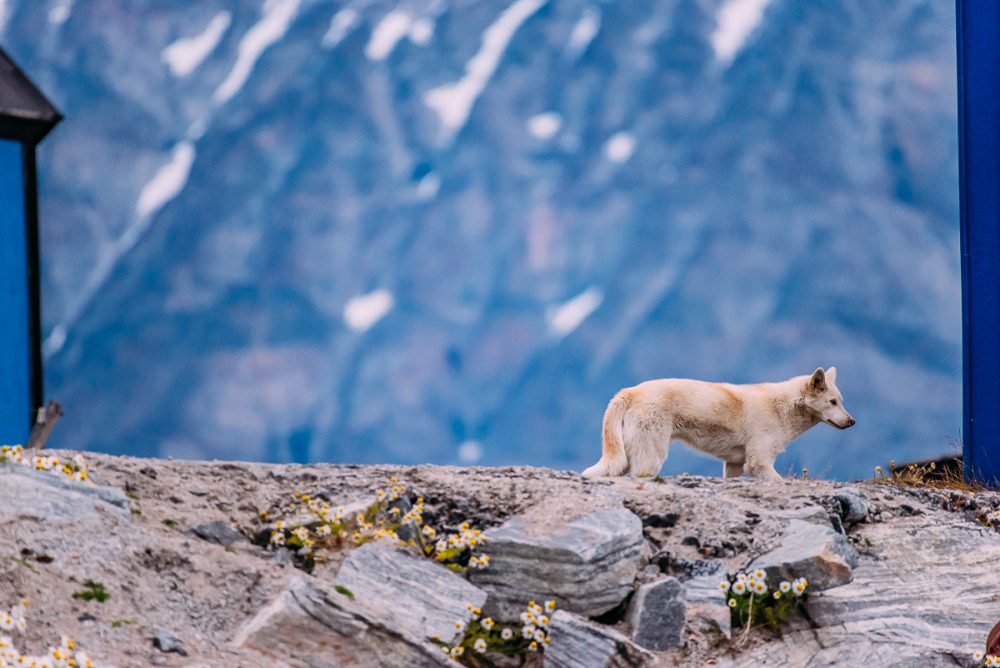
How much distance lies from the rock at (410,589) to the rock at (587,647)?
14.8 inches

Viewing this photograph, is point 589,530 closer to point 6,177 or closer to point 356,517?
point 356,517

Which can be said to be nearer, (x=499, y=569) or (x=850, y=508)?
(x=499, y=569)

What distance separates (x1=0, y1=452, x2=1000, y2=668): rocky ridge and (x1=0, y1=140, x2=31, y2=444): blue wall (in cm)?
391

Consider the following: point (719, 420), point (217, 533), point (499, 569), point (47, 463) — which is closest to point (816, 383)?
point (719, 420)

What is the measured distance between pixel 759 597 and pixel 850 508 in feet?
3.24

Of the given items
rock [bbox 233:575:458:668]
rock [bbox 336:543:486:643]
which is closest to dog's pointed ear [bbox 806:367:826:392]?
rock [bbox 336:543:486:643]

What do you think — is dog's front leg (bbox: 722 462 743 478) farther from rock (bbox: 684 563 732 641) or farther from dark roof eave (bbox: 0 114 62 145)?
dark roof eave (bbox: 0 114 62 145)

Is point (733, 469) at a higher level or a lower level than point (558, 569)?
higher

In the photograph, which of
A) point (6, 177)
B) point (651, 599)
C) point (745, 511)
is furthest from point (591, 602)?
point (6, 177)

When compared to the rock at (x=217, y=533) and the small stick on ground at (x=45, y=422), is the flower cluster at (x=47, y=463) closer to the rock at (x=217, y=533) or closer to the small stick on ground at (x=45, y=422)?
the rock at (x=217, y=533)

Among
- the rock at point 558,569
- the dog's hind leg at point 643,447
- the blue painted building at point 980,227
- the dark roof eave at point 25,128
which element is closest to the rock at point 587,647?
the rock at point 558,569

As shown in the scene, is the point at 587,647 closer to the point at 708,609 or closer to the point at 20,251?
the point at 708,609

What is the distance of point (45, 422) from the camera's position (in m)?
9.62

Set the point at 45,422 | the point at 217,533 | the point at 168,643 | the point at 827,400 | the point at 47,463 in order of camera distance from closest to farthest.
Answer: the point at 168,643, the point at 217,533, the point at 47,463, the point at 827,400, the point at 45,422
